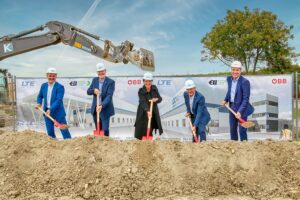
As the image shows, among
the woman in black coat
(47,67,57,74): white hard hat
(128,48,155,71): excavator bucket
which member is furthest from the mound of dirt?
(128,48,155,71): excavator bucket

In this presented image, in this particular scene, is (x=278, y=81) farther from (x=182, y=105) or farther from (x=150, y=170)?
(x=150, y=170)

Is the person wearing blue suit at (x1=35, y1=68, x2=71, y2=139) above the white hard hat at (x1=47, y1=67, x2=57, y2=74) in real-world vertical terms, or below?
below

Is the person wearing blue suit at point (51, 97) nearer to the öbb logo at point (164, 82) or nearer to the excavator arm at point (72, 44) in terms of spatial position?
the öbb logo at point (164, 82)

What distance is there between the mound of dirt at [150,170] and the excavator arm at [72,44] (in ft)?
20.9

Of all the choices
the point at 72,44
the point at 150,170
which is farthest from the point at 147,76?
the point at 72,44

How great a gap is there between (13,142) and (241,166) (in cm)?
360

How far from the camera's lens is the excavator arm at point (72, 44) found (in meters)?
12.5

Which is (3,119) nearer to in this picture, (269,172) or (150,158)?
(150,158)

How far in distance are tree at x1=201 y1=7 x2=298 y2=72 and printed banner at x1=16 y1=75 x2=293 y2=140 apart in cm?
2183

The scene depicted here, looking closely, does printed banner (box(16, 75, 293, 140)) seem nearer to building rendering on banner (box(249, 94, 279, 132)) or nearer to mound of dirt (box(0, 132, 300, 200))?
building rendering on banner (box(249, 94, 279, 132))

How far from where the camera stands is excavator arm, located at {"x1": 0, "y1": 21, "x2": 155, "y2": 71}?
12508 mm

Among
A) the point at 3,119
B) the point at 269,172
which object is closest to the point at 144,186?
the point at 269,172

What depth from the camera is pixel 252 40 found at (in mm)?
32406

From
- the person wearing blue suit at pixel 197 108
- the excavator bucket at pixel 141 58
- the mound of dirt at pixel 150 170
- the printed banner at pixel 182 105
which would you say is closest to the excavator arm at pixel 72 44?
the excavator bucket at pixel 141 58
